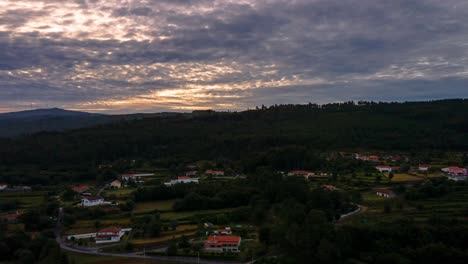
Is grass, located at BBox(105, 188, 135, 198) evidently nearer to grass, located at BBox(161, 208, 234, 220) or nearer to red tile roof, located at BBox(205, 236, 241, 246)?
grass, located at BBox(161, 208, 234, 220)

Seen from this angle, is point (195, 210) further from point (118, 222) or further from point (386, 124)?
point (386, 124)

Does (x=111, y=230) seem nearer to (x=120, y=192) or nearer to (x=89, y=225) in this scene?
(x=89, y=225)

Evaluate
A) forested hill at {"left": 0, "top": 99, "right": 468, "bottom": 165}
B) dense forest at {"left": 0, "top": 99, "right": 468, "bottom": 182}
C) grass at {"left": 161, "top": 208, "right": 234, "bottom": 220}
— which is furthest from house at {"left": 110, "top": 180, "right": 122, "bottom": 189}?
forested hill at {"left": 0, "top": 99, "right": 468, "bottom": 165}

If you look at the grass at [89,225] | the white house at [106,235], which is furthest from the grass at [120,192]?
the white house at [106,235]

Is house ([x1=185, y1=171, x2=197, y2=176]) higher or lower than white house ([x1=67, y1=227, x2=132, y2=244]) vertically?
higher

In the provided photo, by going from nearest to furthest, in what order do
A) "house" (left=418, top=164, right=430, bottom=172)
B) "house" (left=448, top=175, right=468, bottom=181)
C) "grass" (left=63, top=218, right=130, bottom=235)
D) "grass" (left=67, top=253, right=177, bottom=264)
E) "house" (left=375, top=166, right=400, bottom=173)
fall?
1. "grass" (left=67, top=253, right=177, bottom=264)
2. "grass" (left=63, top=218, right=130, bottom=235)
3. "house" (left=448, top=175, right=468, bottom=181)
4. "house" (left=418, top=164, right=430, bottom=172)
5. "house" (left=375, top=166, right=400, bottom=173)

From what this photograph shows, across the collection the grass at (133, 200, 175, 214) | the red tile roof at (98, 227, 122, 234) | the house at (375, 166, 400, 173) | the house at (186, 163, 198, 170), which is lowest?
the grass at (133, 200, 175, 214)
